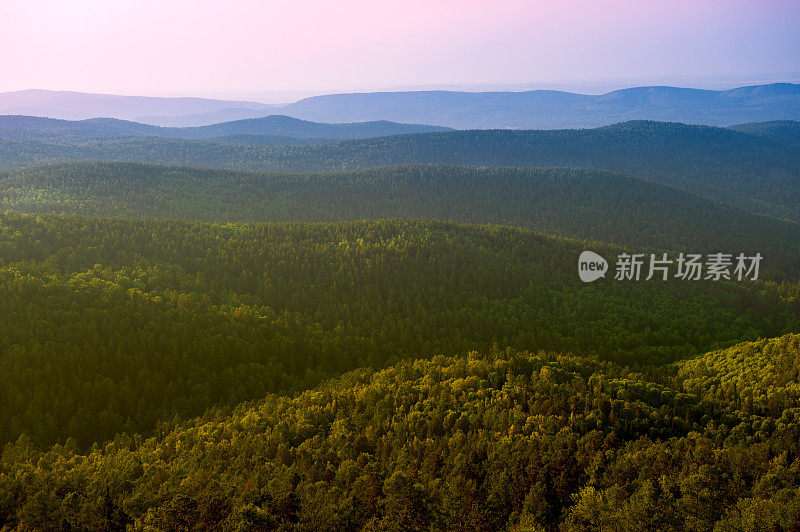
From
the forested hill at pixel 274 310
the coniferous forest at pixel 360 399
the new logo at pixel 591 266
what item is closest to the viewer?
the coniferous forest at pixel 360 399

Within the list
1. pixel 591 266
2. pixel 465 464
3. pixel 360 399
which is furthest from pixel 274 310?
pixel 591 266

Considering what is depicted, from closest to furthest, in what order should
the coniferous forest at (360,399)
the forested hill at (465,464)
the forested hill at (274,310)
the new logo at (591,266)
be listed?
the forested hill at (465,464) → the coniferous forest at (360,399) → the forested hill at (274,310) → the new logo at (591,266)

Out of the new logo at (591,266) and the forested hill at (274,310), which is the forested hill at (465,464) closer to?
the forested hill at (274,310)

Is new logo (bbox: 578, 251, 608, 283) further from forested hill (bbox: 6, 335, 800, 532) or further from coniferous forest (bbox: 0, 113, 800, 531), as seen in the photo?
forested hill (bbox: 6, 335, 800, 532)

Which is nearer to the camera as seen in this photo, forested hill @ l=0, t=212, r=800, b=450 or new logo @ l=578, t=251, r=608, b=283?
forested hill @ l=0, t=212, r=800, b=450

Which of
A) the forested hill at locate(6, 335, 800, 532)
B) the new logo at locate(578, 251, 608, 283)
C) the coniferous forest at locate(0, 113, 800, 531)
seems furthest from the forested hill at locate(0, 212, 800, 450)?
the forested hill at locate(6, 335, 800, 532)

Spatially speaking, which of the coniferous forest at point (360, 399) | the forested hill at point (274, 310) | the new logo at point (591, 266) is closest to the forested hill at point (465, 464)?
the coniferous forest at point (360, 399)

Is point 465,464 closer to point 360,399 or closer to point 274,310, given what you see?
point 360,399

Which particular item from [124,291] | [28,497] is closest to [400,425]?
[28,497]
